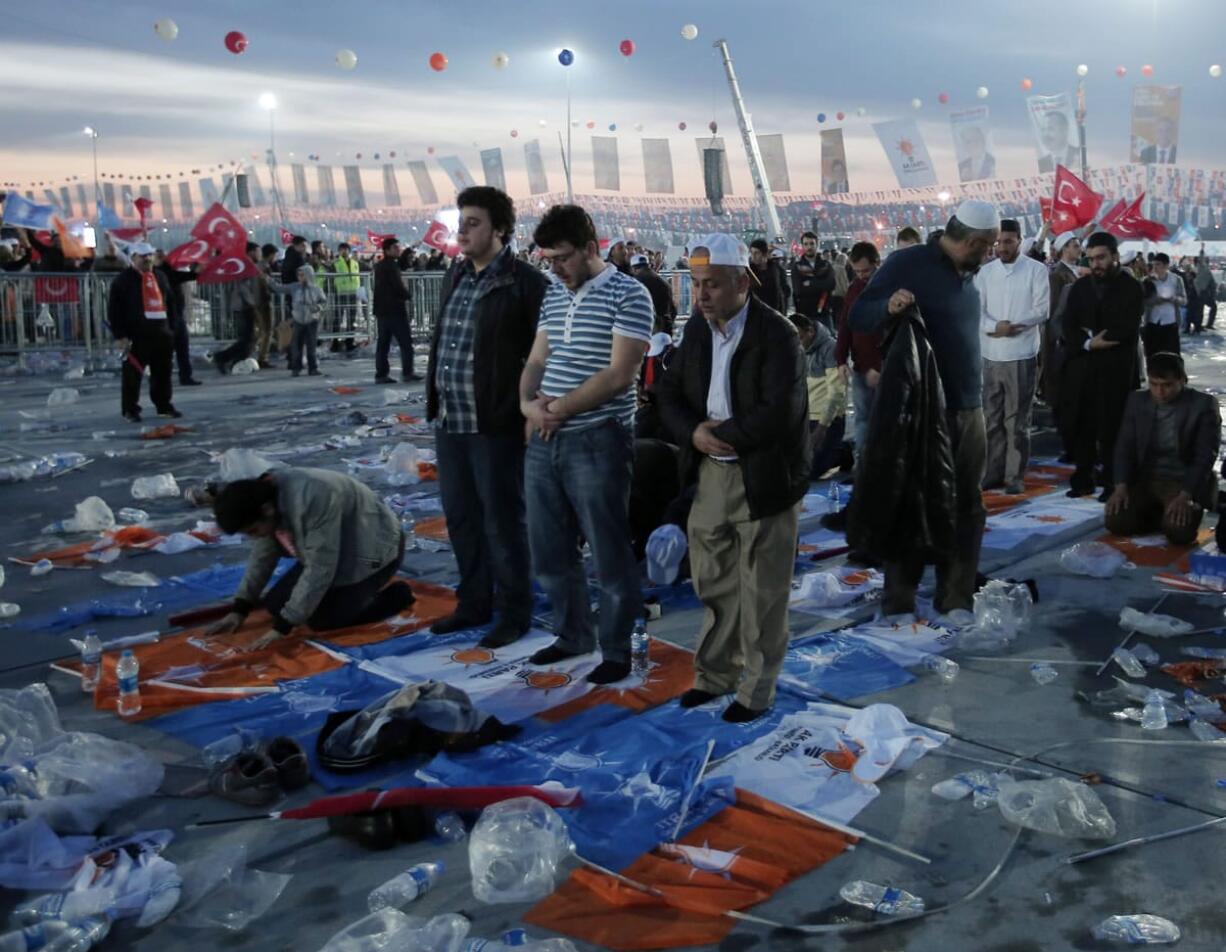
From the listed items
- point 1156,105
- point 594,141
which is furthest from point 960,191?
point 594,141

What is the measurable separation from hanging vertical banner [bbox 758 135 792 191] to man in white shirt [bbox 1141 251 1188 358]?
18.7 metres

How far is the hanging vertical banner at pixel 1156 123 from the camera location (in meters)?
30.7

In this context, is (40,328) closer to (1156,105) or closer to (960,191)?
(960,191)

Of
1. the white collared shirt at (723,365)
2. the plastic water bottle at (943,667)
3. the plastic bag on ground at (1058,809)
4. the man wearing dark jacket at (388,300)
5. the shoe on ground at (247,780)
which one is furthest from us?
the man wearing dark jacket at (388,300)

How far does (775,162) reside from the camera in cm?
3234

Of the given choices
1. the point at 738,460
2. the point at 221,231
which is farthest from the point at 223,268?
the point at 738,460

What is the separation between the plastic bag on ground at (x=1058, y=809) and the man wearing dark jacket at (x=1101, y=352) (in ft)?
15.9

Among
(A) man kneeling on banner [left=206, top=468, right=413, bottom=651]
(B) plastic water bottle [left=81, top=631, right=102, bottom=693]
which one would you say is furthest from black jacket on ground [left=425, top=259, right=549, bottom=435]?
(B) plastic water bottle [left=81, top=631, right=102, bottom=693]

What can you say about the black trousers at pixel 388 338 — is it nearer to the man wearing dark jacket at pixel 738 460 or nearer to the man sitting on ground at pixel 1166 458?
the man sitting on ground at pixel 1166 458

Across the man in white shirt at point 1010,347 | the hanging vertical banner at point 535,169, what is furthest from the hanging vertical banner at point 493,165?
the man in white shirt at point 1010,347

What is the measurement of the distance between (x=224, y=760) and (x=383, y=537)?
1717 mm

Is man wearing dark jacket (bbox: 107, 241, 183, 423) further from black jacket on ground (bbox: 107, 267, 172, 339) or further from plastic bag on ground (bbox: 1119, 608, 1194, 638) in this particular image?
plastic bag on ground (bbox: 1119, 608, 1194, 638)

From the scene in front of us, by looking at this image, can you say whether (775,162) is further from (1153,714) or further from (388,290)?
(1153,714)

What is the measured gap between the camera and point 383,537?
5.36 meters
